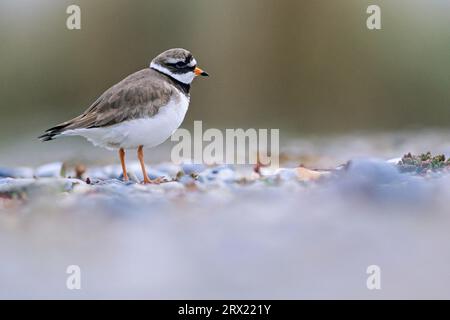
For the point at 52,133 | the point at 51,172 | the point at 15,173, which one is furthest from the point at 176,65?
the point at 15,173

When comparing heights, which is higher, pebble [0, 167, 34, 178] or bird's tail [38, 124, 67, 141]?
bird's tail [38, 124, 67, 141]

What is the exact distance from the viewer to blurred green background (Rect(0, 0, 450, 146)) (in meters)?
14.0

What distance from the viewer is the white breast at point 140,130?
6.86 metres

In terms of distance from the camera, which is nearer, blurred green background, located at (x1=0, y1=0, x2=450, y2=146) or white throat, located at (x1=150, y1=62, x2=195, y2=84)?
white throat, located at (x1=150, y1=62, x2=195, y2=84)

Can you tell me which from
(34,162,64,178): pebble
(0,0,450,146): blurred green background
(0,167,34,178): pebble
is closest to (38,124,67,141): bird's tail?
(34,162,64,178): pebble

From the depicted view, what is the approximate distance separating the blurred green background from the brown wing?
6636 mm

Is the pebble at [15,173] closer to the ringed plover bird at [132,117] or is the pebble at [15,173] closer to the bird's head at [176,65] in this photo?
the ringed plover bird at [132,117]

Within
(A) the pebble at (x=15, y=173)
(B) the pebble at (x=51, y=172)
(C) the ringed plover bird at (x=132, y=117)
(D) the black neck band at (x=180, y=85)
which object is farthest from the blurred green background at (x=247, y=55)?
(C) the ringed plover bird at (x=132, y=117)

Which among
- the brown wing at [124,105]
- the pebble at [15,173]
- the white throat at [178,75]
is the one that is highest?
the white throat at [178,75]

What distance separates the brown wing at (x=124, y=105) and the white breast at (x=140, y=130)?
0.15 ft

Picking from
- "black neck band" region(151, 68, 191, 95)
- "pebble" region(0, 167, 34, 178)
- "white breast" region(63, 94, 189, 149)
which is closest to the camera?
"white breast" region(63, 94, 189, 149)

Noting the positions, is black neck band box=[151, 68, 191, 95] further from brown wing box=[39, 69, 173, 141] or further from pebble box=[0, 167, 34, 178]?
pebble box=[0, 167, 34, 178]

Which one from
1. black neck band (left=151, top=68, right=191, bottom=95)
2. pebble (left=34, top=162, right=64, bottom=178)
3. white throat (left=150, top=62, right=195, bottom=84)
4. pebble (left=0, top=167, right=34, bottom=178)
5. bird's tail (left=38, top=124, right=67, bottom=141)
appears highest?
white throat (left=150, top=62, right=195, bottom=84)

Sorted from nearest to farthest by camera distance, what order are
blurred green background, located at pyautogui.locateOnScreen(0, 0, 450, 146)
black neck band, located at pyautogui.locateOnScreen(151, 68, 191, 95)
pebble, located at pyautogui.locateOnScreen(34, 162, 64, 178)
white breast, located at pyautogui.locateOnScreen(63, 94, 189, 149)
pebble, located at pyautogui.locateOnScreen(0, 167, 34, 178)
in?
1. white breast, located at pyautogui.locateOnScreen(63, 94, 189, 149)
2. black neck band, located at pyautogui.locateOnScreen(151, 68, 191, 95)
3. pebble, located at pyautogui.locateOnScreen(34, 162, 64, 178)
4. pebble, located at pyautogui.locateOnScreen(0, 167, 34, 178)
5. blurred green background, located at pyautogui.locateOnScreen(0, 0, 450, 146)
